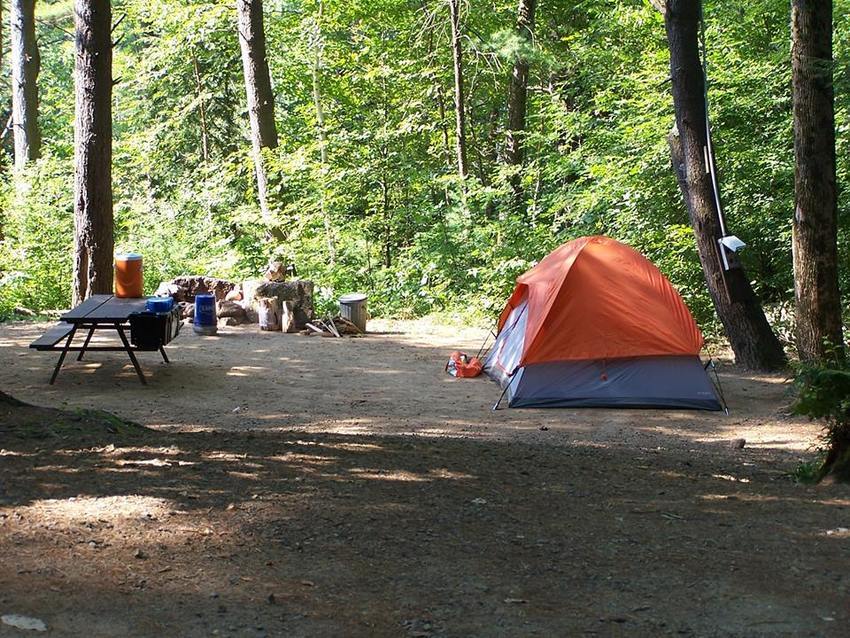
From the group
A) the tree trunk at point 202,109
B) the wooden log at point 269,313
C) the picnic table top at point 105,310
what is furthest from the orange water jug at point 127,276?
the tree trunk at point 202,109

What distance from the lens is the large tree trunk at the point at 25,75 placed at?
2036cm

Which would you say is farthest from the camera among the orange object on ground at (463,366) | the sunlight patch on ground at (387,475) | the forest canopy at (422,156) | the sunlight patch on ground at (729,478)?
the forest canopy at (422,156)

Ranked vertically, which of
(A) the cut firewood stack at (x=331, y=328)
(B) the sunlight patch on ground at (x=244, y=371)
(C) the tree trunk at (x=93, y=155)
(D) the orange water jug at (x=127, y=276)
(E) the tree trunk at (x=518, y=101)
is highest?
(E) the tree trunk at (x=518, y=101)

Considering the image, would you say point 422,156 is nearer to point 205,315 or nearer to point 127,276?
point 205,315

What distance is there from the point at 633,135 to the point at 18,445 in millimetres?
10716

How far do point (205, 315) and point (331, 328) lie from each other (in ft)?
5.56

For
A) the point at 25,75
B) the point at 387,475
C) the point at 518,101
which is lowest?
the point at 387,475

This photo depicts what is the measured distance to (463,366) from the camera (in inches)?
411

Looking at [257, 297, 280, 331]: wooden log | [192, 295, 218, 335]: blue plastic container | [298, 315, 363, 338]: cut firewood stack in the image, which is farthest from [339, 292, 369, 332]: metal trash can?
[192, 295, 218, 335]: blue plastic container

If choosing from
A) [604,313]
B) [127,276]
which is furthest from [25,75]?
[604,313]

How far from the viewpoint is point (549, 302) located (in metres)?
9.28

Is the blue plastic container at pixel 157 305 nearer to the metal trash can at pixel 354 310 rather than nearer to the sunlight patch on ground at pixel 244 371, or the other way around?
the sunlight patch on ground at pixel 244 371

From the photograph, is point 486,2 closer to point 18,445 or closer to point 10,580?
point 18,445

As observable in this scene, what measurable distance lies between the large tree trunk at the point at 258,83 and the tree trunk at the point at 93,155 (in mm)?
4534
